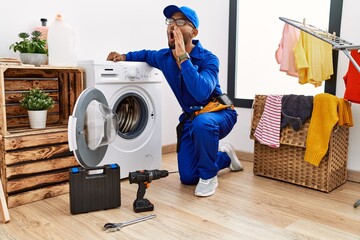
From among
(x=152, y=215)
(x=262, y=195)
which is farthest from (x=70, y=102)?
(x=262, y=195)

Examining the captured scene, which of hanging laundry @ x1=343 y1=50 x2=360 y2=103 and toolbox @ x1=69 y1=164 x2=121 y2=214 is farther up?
hanging laundry @ x1=343 y1=50 x2=360 y2=103

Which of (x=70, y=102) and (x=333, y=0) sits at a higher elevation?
(x=333, y=0)

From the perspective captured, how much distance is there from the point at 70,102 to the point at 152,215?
0.97 m

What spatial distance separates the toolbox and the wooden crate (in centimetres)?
27

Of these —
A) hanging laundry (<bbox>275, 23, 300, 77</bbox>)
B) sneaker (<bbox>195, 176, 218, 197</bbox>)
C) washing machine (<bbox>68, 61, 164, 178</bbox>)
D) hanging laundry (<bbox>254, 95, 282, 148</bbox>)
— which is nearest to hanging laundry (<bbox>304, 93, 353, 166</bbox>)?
hanging laundry (<bbox>254, 95, 282, 148</bbox>)

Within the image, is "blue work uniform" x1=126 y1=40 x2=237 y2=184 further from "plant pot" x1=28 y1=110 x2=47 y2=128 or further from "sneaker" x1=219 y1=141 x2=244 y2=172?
"plant pot" x1=28 y1=110 x2=47 y2=128

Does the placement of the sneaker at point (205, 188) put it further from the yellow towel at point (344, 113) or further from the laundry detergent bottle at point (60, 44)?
the laundry detergent bottle at point (60, 44)

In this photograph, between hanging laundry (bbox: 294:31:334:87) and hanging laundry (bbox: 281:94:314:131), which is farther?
hanging laundry (bbox: 294:31:334:87)

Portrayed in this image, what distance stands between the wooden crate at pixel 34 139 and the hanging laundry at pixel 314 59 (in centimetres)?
147

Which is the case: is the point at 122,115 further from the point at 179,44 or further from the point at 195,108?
the point at 179,44

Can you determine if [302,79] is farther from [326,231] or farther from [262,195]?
[326,231]

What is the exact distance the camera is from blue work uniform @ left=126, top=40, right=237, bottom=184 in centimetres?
198

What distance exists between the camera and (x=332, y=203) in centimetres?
195

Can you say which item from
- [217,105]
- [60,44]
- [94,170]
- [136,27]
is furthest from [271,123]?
[60,44]
